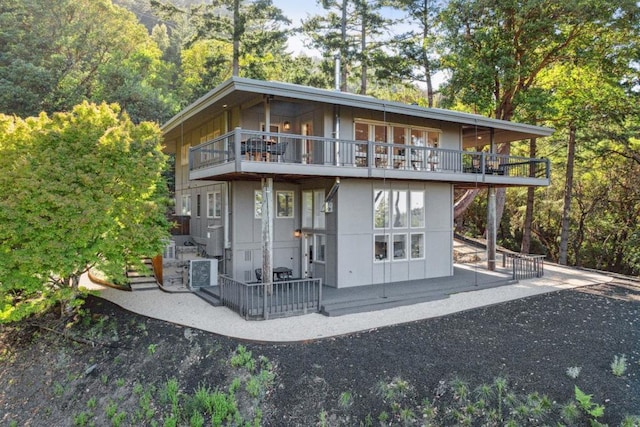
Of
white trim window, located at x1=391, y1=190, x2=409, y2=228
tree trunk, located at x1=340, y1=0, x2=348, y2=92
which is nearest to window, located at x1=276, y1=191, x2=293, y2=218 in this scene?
white trim window, located at x1=391, y1=190, x2=409, y2=228

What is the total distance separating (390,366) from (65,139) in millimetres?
9406

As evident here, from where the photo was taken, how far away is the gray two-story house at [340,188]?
12453 millimetres

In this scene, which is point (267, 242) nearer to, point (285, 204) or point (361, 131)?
point (285, 204)

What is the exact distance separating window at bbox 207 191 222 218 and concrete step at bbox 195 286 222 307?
2.94 meters

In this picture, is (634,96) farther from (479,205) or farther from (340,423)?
(340,423)

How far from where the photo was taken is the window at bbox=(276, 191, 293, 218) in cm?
1403

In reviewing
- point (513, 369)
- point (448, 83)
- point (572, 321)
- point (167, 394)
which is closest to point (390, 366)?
point (513, 369)

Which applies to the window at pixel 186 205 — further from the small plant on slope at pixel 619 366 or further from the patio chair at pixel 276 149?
the small plant on slope at pixel 619 366

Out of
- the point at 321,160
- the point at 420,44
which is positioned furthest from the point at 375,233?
the point at 420,44

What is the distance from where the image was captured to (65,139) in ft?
31.6

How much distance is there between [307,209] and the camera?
46.2ft

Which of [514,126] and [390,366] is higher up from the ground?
[514,126]

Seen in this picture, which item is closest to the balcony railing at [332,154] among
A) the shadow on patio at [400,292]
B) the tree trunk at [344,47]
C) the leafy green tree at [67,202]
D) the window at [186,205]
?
the leafy green tree at [67,202]

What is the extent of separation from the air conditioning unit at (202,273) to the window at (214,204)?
1999 mm
